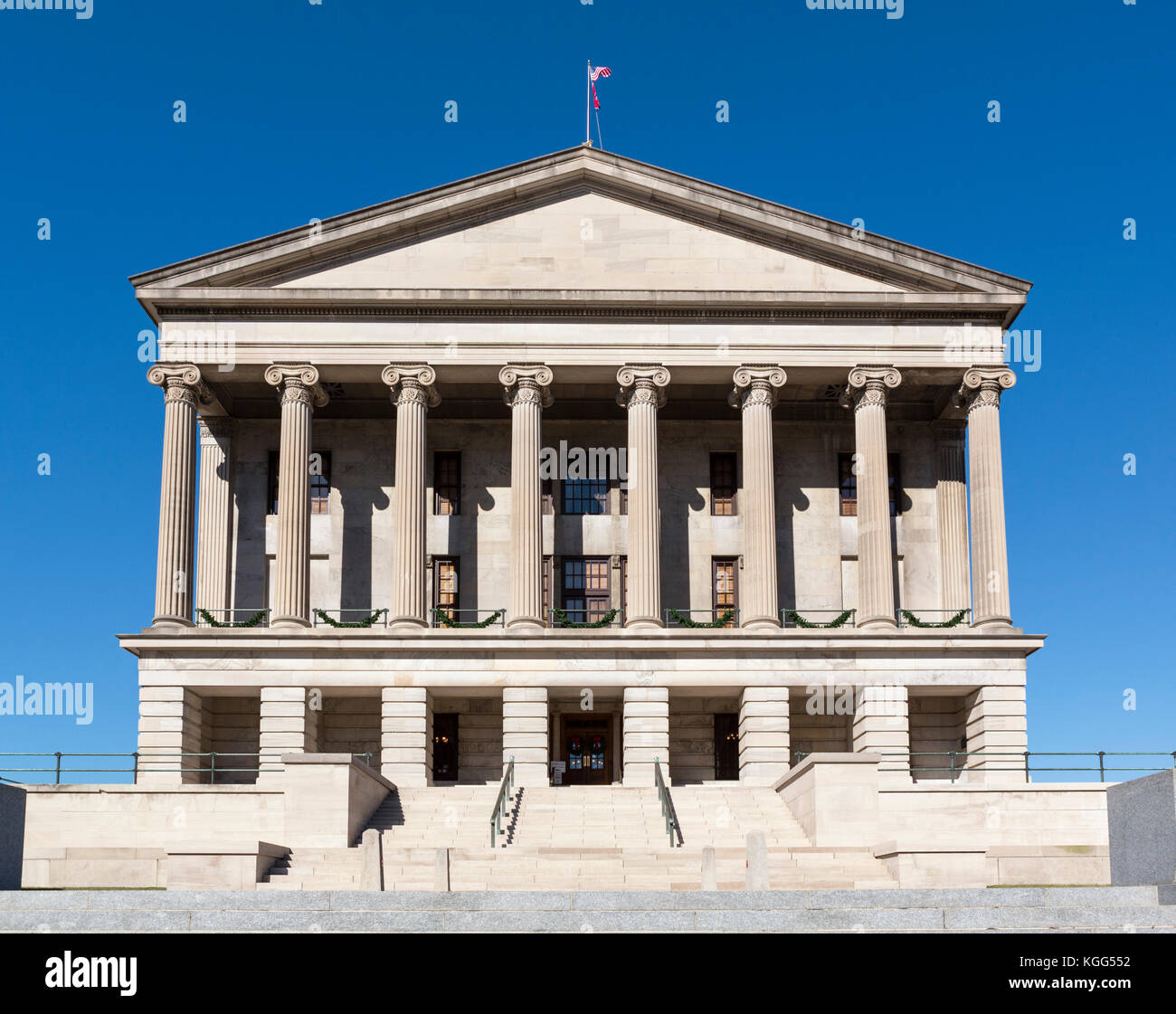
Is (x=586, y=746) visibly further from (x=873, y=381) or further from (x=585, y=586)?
(x=873, y=381)

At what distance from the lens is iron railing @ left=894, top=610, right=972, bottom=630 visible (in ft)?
163

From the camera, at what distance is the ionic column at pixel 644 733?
46.0 metres

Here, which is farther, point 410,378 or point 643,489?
point 410,378

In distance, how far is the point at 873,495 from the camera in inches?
1946

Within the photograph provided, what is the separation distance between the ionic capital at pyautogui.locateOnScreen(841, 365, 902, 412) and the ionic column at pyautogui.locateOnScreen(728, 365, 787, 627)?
2386mm

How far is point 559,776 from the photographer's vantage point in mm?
50969

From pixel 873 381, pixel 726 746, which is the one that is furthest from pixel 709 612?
pixel 873 381

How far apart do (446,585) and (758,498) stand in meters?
11.3

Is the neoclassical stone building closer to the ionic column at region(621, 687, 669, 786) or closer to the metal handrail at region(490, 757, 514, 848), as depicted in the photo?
the ionic column at region(621, 687, 669, 786)

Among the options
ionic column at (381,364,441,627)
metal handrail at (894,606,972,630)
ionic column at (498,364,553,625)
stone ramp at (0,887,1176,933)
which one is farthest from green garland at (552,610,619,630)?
stone ramp at (0,887,1176,933)

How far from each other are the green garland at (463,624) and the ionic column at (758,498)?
792cm

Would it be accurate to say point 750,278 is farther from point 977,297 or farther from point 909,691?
point 909,691

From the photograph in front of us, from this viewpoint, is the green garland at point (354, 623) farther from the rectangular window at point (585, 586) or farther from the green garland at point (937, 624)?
the green garland at point (937, 624)

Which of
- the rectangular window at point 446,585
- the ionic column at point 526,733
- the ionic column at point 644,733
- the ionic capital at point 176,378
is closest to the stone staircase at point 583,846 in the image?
the ionic column at point 644,733
